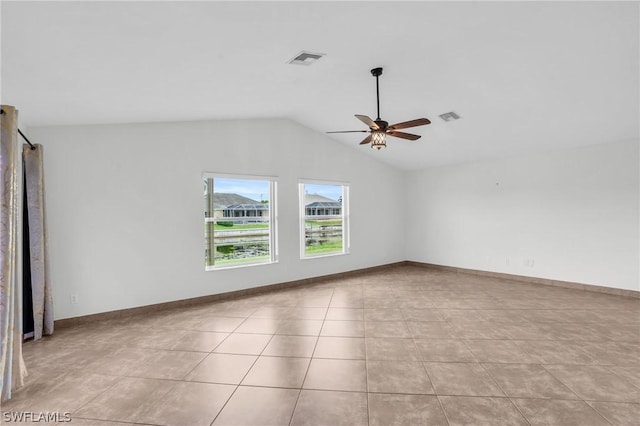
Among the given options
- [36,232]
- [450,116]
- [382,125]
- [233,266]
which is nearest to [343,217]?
[233,266]

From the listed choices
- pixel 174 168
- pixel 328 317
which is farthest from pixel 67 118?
pixel 328 317

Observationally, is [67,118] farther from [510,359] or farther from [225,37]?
[510,359]

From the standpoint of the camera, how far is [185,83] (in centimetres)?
315

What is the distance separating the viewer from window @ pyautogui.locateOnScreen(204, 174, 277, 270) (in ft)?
16.1

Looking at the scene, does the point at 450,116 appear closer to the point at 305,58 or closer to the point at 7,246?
the point at 305,58

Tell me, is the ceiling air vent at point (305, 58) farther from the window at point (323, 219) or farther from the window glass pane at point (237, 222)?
the window at point (323, 219)

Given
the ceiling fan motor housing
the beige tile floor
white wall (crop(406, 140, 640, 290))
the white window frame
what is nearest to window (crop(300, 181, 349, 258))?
the white window frame

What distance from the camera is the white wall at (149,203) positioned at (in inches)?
147

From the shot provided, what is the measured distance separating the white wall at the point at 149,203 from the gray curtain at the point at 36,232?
1.08 feet

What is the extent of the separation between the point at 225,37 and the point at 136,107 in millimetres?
1795
